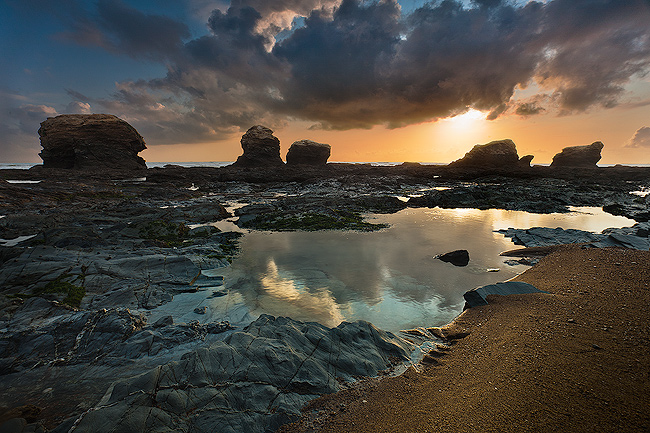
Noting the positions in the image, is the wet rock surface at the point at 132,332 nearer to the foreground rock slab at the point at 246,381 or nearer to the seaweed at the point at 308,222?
the foreground rock slab at the point at 246,381

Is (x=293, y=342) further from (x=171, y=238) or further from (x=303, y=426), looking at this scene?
(x=171, y=238)

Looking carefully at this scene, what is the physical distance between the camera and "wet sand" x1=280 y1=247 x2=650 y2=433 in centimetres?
402

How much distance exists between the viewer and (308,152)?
10794 centimetres

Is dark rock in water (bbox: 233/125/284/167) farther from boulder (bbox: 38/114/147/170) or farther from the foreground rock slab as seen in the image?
the foreground rock slab

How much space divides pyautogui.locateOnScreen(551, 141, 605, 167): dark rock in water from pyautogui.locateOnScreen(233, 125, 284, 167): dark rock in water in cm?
10743

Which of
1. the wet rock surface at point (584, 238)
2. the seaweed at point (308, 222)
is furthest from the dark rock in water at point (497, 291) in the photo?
the seaweed at point (308, 222)

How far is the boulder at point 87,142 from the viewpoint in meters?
69.6

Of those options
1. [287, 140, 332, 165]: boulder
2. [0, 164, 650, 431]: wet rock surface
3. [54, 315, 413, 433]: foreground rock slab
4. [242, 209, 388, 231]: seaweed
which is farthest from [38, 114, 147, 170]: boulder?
[54, 315, 413, 433]: foreground rock slab

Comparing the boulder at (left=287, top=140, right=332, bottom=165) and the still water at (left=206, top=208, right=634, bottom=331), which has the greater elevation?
the boulder at (left=287, top=140, right=332, bottom=165)

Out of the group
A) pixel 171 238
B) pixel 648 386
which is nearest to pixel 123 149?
pixel 171 238

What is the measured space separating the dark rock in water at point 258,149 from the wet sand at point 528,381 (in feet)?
318

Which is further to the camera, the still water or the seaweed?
the seaweed

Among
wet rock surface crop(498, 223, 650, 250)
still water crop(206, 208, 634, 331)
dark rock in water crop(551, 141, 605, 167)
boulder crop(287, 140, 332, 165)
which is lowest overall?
still water crop(206, 208, 634, 331)

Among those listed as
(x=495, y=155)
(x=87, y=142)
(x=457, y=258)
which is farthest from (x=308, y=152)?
(x=457, y=258)
